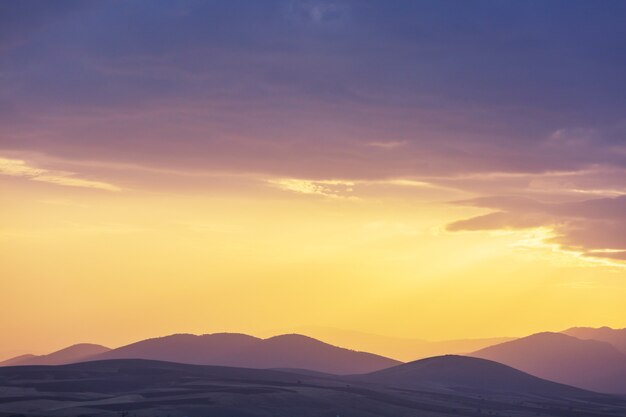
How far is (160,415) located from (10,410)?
30.2 m

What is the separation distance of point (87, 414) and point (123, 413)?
22.7 feet

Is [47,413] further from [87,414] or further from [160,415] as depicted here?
[160,415]

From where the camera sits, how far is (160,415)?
197 meters

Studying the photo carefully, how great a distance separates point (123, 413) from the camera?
639 feet

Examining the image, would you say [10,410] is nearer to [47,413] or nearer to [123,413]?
[47,413]

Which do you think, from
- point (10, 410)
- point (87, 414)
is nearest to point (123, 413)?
point (87, 414)

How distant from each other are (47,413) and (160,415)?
857 inches

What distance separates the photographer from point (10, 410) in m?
199

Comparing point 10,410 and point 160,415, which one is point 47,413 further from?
point 160,415

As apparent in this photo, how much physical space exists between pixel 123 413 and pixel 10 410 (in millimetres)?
23639

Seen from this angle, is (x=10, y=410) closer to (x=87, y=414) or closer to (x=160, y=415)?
(x=87, y=414)

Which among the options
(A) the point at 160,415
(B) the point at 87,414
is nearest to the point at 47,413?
(B) the point at 87,414

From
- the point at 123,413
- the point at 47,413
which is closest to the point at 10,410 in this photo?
the point at 47,413
